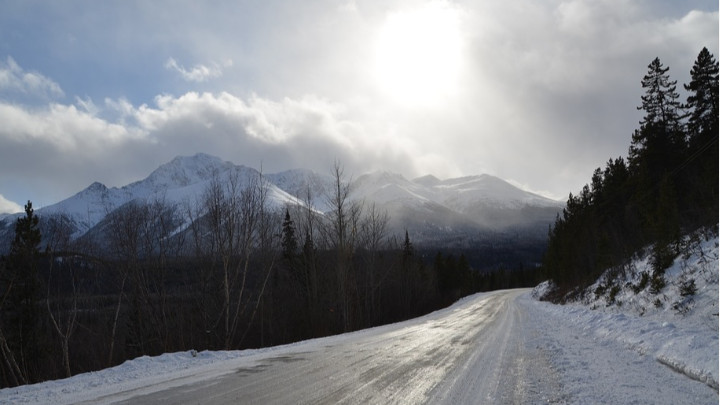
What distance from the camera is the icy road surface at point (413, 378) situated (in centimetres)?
564

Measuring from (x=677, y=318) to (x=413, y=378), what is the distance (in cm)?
924

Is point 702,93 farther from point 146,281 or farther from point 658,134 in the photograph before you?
point 146,281

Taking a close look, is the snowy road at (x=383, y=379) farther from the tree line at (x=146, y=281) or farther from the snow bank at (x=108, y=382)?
the tree line at (x=146, y=281)

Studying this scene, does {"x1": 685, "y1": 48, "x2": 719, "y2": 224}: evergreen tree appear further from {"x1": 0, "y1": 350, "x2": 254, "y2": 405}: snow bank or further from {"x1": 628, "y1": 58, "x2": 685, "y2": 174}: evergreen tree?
{"x1": 0, "y1": 350, "x2": 254, "y2": 405}: snow bank

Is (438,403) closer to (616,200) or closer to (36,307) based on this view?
(36,307)

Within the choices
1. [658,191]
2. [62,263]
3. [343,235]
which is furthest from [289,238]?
[658,191]

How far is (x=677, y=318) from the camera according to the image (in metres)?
11.6

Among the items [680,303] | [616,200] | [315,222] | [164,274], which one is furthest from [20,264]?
[616,200]

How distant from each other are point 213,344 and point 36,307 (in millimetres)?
9729

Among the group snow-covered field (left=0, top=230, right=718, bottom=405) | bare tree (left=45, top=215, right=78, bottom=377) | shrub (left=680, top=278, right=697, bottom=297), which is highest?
bare tree (left=45, top=215, right=78, bottom=377)

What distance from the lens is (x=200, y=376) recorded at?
750 cm

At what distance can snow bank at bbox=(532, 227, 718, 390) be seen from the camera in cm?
704

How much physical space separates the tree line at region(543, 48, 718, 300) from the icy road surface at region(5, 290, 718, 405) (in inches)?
375

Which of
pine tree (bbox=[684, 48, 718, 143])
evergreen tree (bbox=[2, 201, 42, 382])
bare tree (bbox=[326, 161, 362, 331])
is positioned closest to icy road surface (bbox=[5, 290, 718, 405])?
evergreen tree (bbox=[2, 201, 42, 382])
